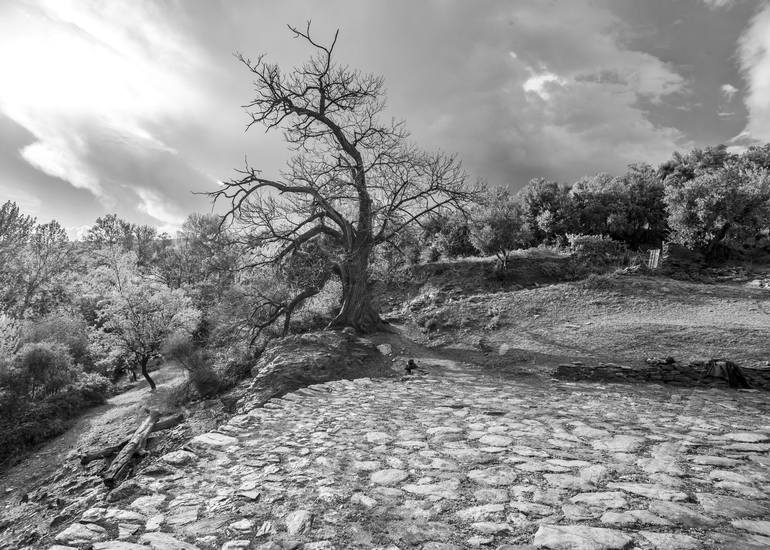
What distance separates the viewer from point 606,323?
A: 40.1 feet

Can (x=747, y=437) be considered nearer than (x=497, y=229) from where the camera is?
Yes

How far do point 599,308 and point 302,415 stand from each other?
1255cm

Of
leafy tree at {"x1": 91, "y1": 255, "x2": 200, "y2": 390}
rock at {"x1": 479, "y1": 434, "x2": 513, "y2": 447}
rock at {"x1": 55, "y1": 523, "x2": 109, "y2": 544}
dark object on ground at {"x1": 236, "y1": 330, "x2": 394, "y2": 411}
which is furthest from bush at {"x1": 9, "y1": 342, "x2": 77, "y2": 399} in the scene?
rock at {"x1": 479, "y1": 434, "x2": 513, "y2": 447}

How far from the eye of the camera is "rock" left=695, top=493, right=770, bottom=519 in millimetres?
2312

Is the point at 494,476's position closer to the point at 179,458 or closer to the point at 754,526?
the point at 754,526

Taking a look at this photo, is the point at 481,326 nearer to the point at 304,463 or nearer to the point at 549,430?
the point at 549,430

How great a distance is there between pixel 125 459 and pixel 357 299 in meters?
8.06

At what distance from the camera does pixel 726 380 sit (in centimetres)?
741

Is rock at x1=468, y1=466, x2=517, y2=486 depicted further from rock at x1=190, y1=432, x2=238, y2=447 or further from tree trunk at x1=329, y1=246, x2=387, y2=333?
tree trunk at x1=329, y1=246, x2=387, y2=333

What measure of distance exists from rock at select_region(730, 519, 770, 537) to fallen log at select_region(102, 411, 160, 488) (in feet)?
28.3

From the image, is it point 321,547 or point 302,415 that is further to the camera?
point 302,415

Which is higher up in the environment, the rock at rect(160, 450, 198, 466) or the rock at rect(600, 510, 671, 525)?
the rock at rect(600, 510, 671, 525)

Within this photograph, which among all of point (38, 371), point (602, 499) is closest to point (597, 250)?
point (602, 499)

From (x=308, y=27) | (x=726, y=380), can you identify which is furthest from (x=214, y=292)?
(x=726, y=380)
